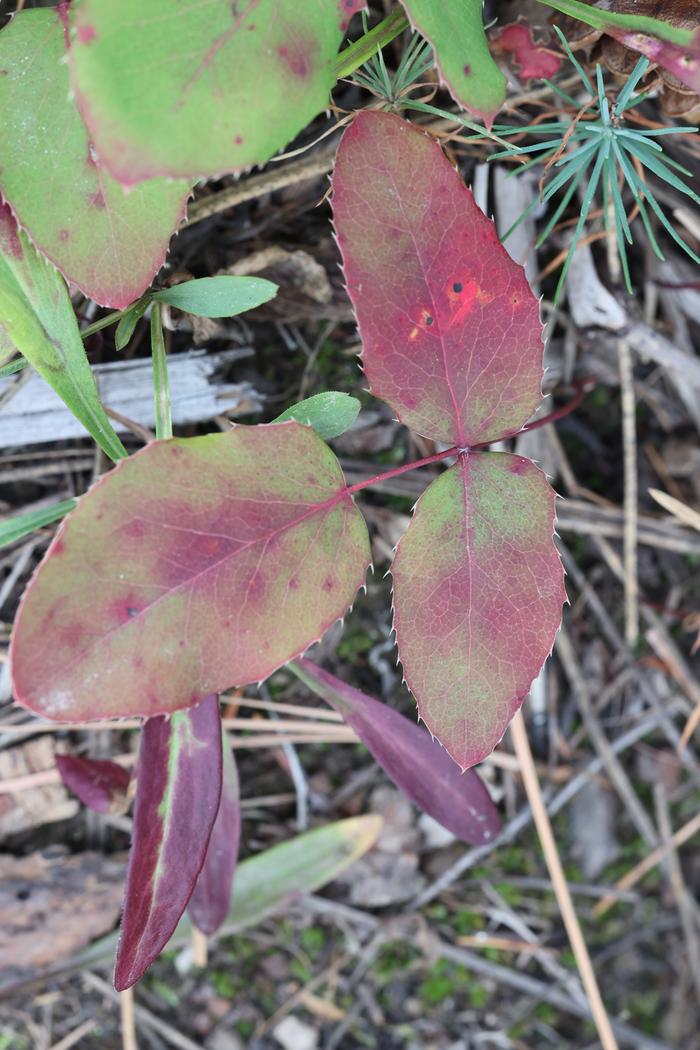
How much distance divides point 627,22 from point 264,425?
0.59 m

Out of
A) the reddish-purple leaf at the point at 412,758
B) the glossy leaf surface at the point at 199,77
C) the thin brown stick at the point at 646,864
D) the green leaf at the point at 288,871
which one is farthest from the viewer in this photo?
the thin brown stick at the point at 646,864

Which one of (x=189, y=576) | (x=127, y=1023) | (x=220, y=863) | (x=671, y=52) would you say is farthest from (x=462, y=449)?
(x=127, y=1023)

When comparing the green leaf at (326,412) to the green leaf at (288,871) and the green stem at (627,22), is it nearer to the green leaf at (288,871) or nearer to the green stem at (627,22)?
the green stem at (627,22)

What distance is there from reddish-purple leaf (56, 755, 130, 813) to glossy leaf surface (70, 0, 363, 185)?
100cm

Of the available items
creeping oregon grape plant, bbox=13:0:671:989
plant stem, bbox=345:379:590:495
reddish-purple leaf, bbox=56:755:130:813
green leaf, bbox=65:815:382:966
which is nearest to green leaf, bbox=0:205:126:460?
creeping oregon grape plant, bbox=13:0:671:989

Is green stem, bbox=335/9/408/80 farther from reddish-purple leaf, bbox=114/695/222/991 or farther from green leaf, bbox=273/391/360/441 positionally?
reddish-purple leaf, bbox=114/695/222/991

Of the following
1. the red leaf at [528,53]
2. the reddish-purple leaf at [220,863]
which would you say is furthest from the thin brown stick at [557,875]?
the red leaf at [528,53]

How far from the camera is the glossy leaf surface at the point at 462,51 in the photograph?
845mm

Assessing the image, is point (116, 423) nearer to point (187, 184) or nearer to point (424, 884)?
point (187, 184)

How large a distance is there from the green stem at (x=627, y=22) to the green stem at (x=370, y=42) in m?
0.18

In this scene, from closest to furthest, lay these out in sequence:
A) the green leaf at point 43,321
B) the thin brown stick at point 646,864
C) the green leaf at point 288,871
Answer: the green leaf at point 43,321 < the green leaf at point 288,871 < the thin brown stick at point 646,864

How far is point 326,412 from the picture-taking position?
1.07m

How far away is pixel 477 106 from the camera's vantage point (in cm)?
88

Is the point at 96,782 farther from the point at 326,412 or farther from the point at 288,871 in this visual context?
the point at 326,412
